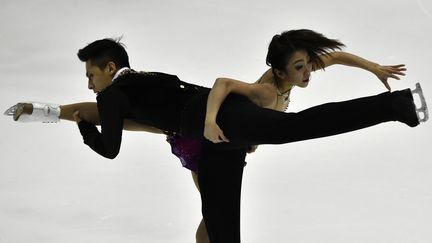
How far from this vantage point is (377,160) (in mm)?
3854

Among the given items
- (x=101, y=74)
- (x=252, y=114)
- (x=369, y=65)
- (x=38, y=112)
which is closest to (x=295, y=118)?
(x=252, y=114)

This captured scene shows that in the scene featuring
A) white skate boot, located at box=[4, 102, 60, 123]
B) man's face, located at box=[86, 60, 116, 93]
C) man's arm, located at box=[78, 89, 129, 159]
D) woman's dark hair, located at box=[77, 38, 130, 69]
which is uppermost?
woman's dark hair, located at box=[77, 38, 130, 69]

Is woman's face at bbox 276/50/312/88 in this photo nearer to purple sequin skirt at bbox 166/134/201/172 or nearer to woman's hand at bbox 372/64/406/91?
woman's hand at bbox 372/64/406/91

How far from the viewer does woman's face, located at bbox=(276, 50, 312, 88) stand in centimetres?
244

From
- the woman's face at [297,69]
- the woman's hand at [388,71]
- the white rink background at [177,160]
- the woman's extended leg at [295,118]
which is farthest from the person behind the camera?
the white rink background at [177,160]

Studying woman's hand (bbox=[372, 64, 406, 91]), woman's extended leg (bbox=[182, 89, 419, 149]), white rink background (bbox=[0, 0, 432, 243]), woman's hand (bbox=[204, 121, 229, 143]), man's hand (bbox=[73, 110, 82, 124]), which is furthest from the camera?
white rink background (bbox=[0, 0, 432, 243])

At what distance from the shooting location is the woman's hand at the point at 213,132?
2295 mm

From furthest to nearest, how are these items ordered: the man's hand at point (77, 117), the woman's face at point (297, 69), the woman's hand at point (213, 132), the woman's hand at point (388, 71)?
the man's hand at point (77, 117)
the woman's hand at point (388, 71)
the woman's face at point (297, 69)
the woman's hand at point (213, 132)

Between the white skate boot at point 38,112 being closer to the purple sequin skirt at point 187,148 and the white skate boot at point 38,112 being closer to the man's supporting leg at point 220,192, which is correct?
the purple sequin skirt at point 187,148

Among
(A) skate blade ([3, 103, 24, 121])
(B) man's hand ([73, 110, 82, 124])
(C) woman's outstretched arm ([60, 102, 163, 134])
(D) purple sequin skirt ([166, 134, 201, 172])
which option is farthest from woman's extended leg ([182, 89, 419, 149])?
(A) skate blade ([3, 103, 24, 121])

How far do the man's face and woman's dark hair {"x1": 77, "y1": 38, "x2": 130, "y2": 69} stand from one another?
1 cm

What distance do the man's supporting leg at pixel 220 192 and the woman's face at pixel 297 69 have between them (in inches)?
12.8

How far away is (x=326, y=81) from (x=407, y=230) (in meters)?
1.69

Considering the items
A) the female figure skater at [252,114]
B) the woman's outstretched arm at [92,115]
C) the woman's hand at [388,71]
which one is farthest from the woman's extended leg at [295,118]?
the woman's hand at [388,71]
